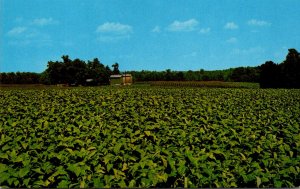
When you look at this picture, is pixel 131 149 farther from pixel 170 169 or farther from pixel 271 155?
pixel 271 155

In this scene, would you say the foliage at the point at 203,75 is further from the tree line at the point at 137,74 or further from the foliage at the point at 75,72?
the foliage at the point at 75,72

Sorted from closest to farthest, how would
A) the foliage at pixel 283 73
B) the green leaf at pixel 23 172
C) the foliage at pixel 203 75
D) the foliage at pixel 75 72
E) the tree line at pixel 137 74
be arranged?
the green leaf at pixel 23 172 → the foliage at pixel 283 73 → the tree line at pixel 137 74 → the foliage at pixel 75 72 → the foliage at pixel 203 75

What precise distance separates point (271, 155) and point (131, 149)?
2273mm

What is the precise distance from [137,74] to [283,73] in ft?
302

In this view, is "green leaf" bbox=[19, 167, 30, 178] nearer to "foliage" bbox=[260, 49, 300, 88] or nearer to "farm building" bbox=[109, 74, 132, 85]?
"foliage" bbox=[260, 49, 300, 88]

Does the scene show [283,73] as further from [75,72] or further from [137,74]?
[137,74]

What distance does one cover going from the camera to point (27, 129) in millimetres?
8211

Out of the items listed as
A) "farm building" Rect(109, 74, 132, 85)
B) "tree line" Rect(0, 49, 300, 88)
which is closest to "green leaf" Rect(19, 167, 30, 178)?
"tree line" Rect(0, 49, 300, 88)

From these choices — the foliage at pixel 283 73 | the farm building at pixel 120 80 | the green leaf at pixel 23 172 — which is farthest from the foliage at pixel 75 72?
the green leaf at pixel 23 172

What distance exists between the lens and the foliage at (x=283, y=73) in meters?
59.4

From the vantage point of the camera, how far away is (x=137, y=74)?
150m

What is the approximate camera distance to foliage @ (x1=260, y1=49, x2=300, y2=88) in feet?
195

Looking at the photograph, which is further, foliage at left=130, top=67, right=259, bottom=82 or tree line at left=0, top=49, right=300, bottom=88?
foliage at left=130, top=67, right=259, bottom=82

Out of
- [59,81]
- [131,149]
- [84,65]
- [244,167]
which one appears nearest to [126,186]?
[131,149]
